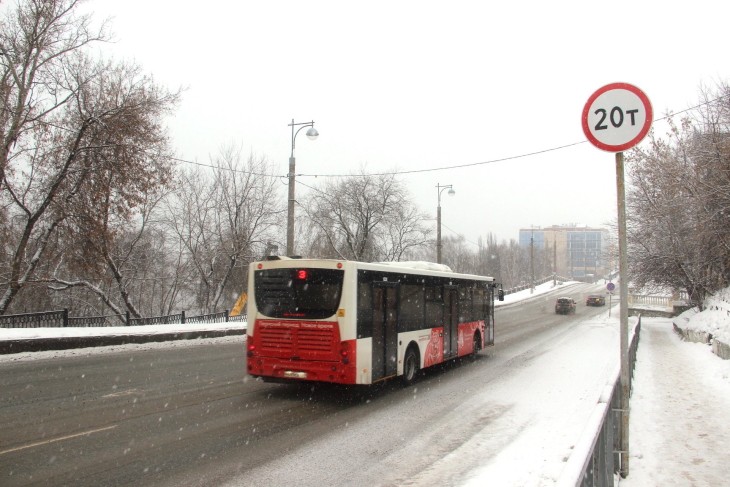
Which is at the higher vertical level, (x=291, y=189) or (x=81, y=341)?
(x=291, y=189)

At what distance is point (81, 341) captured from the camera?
14.9 m

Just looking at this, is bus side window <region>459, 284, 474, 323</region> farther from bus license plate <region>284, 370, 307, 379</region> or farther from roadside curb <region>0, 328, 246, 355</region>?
roadside curb <region>0, 328, 246, 355</region>

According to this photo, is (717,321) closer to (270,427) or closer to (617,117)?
(617,117)

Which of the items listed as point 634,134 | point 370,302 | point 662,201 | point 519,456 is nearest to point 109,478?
point 519,456

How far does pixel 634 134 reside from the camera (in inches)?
212

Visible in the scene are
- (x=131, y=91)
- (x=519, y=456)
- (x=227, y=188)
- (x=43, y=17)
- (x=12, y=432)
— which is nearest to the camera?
(x=519, y=456)

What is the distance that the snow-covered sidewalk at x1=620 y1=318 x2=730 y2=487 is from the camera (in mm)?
5715

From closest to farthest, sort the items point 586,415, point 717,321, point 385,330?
point 586,415 < point 385,330 < point 717,321

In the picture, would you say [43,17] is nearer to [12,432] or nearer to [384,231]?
[12,432]

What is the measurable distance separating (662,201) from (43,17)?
26.9 metres

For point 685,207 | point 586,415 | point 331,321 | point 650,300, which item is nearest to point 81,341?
point 331,321

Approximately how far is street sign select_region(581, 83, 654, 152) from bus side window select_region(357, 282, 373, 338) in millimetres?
4928

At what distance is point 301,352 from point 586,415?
15.7 feet

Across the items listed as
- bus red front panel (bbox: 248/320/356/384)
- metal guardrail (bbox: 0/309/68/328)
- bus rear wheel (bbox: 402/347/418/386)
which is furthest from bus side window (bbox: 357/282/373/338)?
metal guardrail (bbox: 0/309/68/328)
